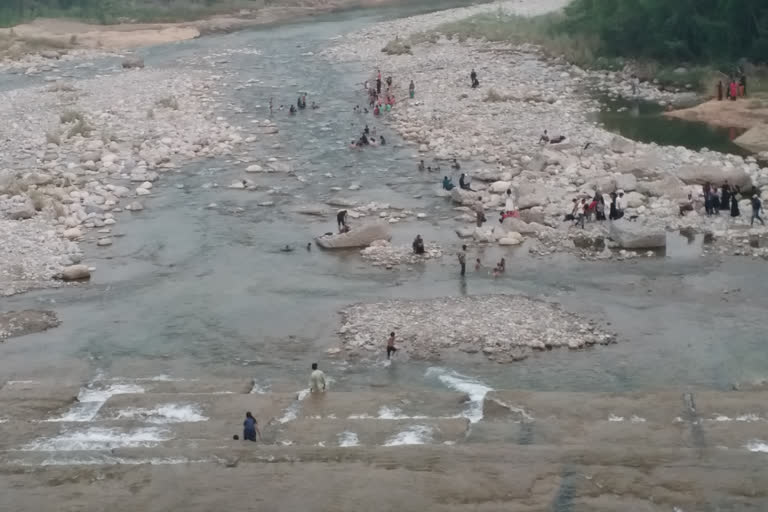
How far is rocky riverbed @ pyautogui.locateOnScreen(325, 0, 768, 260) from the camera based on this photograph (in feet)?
121

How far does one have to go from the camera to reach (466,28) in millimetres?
79938

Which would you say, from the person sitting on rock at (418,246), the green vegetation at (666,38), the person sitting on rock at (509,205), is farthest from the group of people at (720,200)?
the green vegetation at (666,38)

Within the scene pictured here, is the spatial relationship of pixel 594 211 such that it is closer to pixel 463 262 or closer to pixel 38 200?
pixel 463 262

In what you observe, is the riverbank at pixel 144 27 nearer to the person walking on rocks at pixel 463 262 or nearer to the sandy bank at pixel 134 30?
the sandy bank at pixel 134 30

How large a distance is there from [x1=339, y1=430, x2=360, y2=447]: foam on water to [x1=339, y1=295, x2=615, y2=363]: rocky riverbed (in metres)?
5.76

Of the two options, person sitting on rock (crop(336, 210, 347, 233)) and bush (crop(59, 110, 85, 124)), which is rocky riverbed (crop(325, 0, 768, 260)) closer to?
person sitting on rock (crop(336, 210, 347, 233))

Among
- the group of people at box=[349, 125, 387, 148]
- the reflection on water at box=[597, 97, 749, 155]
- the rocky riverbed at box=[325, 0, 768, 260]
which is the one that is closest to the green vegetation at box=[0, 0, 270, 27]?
the rocky riverbed at box=[325, 0, 768, 260]

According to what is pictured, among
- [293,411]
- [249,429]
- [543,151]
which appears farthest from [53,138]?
[249,429]

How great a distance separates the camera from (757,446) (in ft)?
68.4

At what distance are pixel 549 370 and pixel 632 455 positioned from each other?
731cm

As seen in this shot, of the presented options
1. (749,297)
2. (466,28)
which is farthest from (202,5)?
(749,297)

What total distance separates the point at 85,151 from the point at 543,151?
20.9 meters

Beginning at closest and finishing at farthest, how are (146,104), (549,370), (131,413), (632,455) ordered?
(632,455), (131,413), (549,370), (146,104)

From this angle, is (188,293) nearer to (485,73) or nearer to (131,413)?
(131,413)
